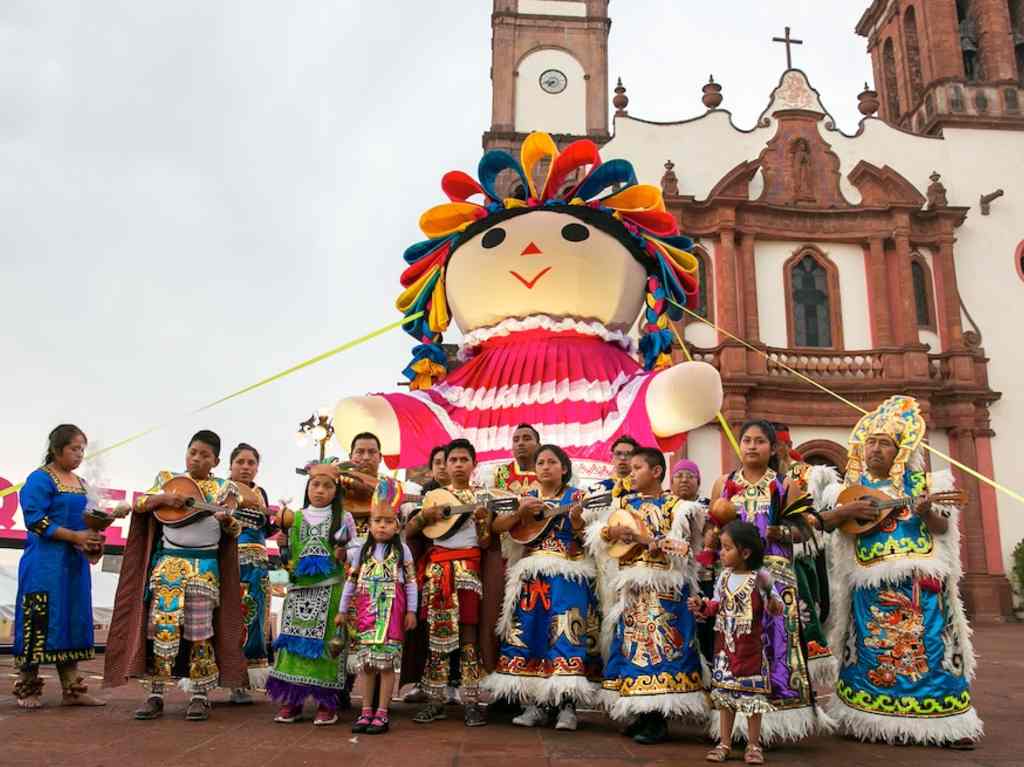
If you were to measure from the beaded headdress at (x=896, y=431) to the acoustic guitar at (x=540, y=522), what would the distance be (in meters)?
1.36

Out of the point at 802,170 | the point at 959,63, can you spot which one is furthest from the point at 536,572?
the point at 959,63

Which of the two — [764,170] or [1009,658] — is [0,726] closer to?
[1009,658]

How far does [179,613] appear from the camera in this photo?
14.3ft

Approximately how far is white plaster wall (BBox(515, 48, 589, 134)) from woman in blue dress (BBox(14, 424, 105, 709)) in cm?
1632

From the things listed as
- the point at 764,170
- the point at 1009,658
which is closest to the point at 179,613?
the point at 1009,658

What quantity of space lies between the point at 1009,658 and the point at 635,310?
5999mm

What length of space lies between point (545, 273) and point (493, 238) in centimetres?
46

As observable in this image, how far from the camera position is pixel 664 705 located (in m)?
3.86

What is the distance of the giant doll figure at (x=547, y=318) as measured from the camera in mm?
5594

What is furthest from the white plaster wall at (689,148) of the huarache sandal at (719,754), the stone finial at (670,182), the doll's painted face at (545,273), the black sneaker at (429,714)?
the huarache sandal at (719,754)

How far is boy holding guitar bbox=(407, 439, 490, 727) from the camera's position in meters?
4.32

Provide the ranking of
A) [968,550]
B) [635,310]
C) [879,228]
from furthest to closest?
[879,228]
[968,550]
[635,310]

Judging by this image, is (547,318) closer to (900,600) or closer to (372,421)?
(372,421)

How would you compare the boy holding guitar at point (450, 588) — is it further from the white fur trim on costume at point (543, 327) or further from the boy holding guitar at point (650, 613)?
the white fur trim on costume at point (543, 327)
